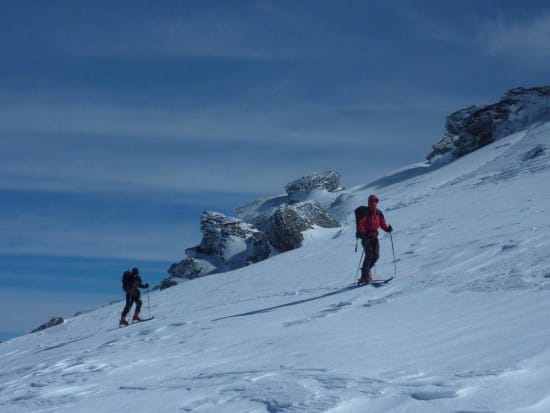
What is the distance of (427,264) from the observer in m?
12.0

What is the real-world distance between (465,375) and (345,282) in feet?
27.5

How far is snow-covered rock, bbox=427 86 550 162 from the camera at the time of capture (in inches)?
1543

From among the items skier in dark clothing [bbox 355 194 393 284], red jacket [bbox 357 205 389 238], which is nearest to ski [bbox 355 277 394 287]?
skier in dark clothing [bbox 355 194 393 284]

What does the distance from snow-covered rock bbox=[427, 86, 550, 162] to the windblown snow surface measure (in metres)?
24.0

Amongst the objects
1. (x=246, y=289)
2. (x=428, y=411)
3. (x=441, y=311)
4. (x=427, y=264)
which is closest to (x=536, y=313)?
(x=441, y=311)

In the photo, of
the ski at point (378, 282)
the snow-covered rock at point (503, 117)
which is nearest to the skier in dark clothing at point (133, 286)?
the ski at point (378, 282)

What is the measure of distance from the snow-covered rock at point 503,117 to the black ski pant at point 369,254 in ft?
96.3

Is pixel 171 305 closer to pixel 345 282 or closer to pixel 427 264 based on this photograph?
pixel 345 282

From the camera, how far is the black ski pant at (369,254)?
460 inches

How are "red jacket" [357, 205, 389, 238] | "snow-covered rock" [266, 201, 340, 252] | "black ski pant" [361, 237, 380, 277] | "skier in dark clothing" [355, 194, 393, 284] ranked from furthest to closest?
"snow-covered rock" [266, 201, 340, 252], "red jacket" [357, 205, 389, 238], "skier in dark clothing" [355, 194, 393, 284], "black ski pant" [361, 237, 380, 277]

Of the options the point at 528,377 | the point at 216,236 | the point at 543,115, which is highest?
the point at 543,115

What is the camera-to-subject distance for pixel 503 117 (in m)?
40.2

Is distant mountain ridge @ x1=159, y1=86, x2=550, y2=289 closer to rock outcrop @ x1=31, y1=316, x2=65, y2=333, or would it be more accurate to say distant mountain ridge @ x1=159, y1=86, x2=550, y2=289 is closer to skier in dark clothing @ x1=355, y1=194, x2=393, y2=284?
rock outcrop @ x1=31, y1=316, x2=65, y2=333

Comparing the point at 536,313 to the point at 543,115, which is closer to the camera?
the point at 536,313
